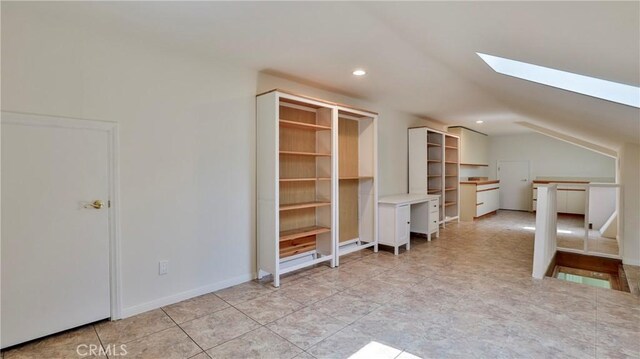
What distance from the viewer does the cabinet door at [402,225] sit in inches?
174

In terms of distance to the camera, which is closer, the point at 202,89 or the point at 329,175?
the point at 202,89

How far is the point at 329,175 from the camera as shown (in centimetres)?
386

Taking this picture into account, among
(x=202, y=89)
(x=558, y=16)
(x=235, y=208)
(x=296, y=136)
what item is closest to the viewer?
(x=558, y=16)

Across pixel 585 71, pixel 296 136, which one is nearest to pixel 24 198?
pixel 296 136

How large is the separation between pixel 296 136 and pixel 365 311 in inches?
85.6

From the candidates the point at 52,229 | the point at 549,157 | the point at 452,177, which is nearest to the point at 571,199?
the point at 549,157

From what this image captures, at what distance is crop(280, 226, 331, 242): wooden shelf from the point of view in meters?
3.47

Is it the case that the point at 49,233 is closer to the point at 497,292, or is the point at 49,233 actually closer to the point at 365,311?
the point at 365,311

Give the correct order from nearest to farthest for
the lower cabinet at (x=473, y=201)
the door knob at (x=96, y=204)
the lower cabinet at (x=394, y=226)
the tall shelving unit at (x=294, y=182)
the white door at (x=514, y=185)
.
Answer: the door knob at (x=96, y=204)
the tall shelving unit at (x=294, y=182)
the lower cabinet at (x=394, y=226)
the lower cabinet at (x=473, y=201)
the white door at (x=514, y=185)

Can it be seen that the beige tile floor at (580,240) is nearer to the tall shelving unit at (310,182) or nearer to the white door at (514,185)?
the white door at (514,185)

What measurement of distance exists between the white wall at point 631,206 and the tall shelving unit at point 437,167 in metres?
2.71

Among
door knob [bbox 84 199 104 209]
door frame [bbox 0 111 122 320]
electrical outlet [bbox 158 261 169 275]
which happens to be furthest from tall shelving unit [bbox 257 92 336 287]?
door knob [bbox 84 199 104 209]

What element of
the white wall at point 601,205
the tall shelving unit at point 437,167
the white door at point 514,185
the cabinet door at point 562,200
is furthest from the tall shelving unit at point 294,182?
the white door at point 514,185

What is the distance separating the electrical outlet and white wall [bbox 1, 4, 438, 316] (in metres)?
0.04
